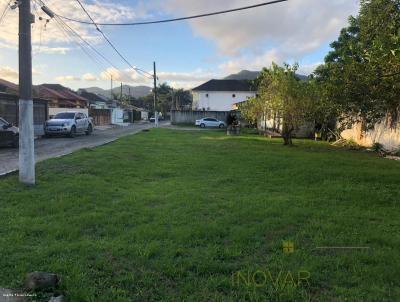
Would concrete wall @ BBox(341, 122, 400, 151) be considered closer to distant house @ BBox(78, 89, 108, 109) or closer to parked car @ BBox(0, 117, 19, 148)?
parked car @ BBox(0, 117, 19, 148)

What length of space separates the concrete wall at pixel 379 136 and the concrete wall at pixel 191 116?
2851 cm

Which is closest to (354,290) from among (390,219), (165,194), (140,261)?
(140,261)

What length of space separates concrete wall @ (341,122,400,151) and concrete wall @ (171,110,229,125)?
93.5 feet

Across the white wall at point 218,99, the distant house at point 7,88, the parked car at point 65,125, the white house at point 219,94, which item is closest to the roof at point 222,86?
the white house at point 219,94

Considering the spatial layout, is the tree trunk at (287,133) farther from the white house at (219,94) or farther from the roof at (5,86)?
the white house at (219,94)

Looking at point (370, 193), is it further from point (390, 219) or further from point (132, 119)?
point (132, 119)

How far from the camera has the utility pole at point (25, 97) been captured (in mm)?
9172

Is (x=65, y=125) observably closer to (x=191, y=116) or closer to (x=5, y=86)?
(x=5, y=86)

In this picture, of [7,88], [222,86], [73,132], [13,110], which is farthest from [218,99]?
[13,110]

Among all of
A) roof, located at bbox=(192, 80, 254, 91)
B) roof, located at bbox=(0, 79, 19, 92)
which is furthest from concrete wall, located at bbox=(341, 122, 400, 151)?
roof, located at bbox=(192, 80, 254, 91)

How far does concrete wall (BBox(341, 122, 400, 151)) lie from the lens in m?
19.0

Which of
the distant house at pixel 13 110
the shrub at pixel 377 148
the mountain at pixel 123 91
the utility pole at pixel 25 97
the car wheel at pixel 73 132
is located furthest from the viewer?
the mountain at pixel 123 91

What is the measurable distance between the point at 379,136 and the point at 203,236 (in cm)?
1754

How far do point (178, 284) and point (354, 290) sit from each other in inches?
66.7
